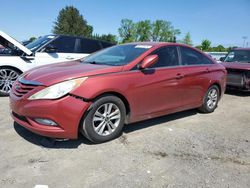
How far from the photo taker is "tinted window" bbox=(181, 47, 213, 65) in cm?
526

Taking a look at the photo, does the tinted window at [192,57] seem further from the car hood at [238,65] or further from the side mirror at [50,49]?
the side mirror at [50,49]

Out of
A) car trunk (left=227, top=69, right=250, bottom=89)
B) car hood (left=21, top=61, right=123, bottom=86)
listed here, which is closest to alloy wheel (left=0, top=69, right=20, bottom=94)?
car hood (left=21, top=61, right=123, bottom=86)

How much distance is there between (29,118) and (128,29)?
283ft

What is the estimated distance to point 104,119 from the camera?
12.8ft

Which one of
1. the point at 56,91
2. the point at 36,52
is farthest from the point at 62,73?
the point at 36,52

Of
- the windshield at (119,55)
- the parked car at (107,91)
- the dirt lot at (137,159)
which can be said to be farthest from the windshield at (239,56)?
the windshield at (119,55)

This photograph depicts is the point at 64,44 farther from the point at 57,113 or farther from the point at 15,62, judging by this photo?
the point at 57,113

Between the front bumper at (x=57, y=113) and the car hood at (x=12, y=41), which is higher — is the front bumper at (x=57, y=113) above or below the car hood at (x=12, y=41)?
below

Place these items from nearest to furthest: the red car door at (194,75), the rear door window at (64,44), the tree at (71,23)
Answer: the red car door at (194,75), the rear door window at (64,44), the tree at (71,23)

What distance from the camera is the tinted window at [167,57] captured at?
186 inches

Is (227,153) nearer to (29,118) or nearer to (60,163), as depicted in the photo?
(60,163)

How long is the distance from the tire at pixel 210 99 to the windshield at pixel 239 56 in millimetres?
3665

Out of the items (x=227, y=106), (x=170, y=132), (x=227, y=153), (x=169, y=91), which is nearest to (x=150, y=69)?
(x=169, y=91)

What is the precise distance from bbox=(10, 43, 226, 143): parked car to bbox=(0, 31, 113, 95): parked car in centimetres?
276
